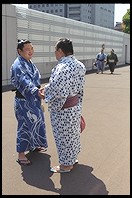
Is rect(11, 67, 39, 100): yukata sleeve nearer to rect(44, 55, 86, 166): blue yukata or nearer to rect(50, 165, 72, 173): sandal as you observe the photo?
rect(44, 55, 86, 166): blue yukata

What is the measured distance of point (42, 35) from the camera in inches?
656

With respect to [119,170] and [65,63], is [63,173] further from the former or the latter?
[65,63]

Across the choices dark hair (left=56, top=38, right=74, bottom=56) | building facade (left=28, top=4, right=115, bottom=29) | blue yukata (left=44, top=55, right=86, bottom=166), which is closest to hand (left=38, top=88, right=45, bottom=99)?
blue yukata (left=44, top=55, right=86, bottom=166)

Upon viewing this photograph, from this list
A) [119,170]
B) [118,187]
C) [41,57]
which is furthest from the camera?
[41,57]

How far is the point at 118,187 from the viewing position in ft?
12.1

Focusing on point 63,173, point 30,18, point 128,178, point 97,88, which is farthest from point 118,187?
point 30,18

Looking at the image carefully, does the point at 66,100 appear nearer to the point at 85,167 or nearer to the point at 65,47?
the point at 65,47

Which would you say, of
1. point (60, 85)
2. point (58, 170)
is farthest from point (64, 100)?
point (58, 170)

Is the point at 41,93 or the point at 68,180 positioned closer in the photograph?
the point at 68,180

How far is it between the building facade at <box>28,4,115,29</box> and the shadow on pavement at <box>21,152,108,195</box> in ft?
348

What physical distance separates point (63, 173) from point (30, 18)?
12332mm

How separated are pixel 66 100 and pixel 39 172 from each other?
98cm

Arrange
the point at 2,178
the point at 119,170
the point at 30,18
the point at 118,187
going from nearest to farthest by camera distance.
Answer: the point at 118,187 → the point at 2,178 → the point at 119,170 → the point at 30,18

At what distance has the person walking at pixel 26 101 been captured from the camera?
4176 mm
